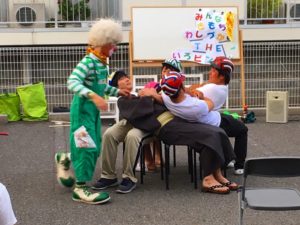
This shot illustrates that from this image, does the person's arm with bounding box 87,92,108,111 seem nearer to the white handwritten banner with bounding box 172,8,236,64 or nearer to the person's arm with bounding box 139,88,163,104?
the person's arm with bounding box 139,88,163,104

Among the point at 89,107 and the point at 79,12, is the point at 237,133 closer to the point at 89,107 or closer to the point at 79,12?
the point at 89,107

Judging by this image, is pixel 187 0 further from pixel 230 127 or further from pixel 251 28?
pixel 230 127

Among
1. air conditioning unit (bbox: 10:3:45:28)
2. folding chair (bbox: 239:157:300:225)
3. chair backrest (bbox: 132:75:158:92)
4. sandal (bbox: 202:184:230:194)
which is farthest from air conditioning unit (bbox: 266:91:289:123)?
folding chair (bbox: 239:157:300:225)

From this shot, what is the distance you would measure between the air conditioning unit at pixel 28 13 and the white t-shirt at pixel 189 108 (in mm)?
5841

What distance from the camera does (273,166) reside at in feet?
12.9

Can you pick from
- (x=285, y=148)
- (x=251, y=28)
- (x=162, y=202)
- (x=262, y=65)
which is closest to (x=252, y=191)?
(x=162, y=202)

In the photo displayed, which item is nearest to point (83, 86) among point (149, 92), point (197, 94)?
point (149, 92)

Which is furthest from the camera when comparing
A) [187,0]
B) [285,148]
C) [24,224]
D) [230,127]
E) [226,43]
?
[187,0]

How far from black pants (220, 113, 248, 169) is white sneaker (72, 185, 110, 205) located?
1599 mm

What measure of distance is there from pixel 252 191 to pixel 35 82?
21.2 feet

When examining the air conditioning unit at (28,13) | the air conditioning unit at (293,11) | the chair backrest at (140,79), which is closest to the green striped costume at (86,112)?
the chair backrest at (140,79)

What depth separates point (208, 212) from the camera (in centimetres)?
512

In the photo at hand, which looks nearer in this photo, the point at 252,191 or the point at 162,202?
the point at 252,191

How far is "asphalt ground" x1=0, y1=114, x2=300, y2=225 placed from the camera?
4.94 m
